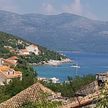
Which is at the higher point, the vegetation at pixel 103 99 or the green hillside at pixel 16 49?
the vegetation at pixel 103 99

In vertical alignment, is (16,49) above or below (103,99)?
below

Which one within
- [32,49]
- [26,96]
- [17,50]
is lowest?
[17,50]

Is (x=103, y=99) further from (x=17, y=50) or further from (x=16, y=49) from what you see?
(x=16, y=49)

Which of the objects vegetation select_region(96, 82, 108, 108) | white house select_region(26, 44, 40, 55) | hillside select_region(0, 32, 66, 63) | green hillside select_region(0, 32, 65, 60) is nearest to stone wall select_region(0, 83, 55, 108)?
vegetation select_region(96, 82, 108, 108)

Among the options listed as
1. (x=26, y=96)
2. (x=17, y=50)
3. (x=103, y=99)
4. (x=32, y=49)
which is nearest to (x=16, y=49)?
(x=17, y=50)

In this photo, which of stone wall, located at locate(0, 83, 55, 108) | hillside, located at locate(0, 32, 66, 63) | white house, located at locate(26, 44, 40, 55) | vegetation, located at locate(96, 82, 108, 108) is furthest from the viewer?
white house, located at locate(26, 44, 40, 55)

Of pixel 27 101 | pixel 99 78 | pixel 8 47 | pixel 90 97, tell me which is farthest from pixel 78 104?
pixel 8 47

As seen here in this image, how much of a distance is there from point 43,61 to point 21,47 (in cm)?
773

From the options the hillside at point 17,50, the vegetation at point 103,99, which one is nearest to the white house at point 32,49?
the hillside at point 17,50

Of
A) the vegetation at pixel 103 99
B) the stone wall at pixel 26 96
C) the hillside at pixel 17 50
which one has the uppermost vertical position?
the vegetation at pixel 103 99

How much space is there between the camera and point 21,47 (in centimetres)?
13250

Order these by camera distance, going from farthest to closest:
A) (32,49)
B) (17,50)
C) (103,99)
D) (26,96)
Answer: (32,49) < (17,50) < (26,96) < (103,99)

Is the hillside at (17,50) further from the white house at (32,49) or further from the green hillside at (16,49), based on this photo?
the white house at (32,49)

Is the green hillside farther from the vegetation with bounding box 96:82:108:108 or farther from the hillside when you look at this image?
the vegetation with bounding box 96:82:108:108
